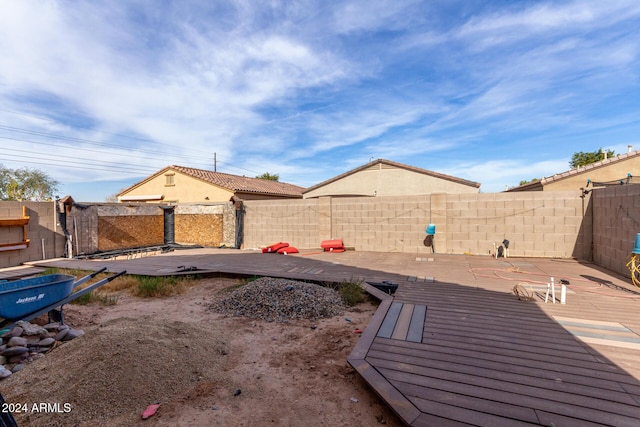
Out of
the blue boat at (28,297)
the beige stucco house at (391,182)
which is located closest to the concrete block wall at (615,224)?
the beige stucco house at (391,182)

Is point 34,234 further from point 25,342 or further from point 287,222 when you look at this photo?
point 25,342

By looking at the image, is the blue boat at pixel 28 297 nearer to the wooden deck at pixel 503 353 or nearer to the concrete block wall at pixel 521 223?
the wooden deck at pixel 503 353

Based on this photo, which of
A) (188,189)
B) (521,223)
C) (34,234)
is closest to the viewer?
(521,223)

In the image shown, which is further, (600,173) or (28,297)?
(600,173)

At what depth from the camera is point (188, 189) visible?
60.3 ft

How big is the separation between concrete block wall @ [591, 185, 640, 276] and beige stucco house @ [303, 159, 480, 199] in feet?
29.3

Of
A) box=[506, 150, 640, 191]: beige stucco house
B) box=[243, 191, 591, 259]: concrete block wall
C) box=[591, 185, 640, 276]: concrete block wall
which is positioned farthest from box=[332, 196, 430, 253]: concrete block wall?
box=[506, 150, 640, 191]: beige stucco house

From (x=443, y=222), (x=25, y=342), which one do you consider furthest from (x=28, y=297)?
(x=443, y=222)

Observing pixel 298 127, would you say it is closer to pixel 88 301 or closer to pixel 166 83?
pixel 166 83

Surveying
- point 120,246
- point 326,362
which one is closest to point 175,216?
point 120,246

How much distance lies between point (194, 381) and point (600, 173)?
55.6 feet

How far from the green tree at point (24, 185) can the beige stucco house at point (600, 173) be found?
36.4 m

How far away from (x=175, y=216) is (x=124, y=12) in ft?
29.3

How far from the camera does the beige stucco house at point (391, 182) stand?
54.6 feet
